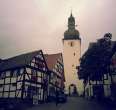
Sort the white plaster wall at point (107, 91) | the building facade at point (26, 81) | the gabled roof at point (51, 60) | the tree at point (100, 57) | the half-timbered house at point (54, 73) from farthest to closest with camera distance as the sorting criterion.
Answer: the gabled roof at point (51, 60), the half-timbered house at point (54, 73), the building facade at point (26, 81), the white plaster wall at point (107, 91), the tree at point (100, 57)

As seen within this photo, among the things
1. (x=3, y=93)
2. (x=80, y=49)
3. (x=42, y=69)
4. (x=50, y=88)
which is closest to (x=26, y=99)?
(x=3, y=93)

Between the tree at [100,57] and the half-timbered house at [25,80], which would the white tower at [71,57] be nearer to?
the half-timbered house at [25,80]

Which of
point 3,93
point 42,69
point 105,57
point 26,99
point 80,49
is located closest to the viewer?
point 105,57

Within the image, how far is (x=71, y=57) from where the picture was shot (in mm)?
72500

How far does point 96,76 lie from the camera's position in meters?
34.2

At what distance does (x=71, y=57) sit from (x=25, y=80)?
1400 inches

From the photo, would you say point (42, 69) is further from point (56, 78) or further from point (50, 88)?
point (56, 78)

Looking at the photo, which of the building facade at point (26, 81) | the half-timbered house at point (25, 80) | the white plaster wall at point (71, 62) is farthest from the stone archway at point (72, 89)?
the half-timbered house at point (25, 80)

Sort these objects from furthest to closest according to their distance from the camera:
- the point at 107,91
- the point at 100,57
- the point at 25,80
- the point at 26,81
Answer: the point at 26,81 → the point at 25,80 → the point at 107,91 → the point at 100,57

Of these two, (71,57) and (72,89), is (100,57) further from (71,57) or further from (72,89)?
(71,57)

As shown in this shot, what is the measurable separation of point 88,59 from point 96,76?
264 centimetres

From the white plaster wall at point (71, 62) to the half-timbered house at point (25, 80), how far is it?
2665 centimetres

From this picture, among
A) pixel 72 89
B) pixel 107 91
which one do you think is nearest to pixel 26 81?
pixel 107 91

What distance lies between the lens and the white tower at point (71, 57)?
→ 2751 inches
